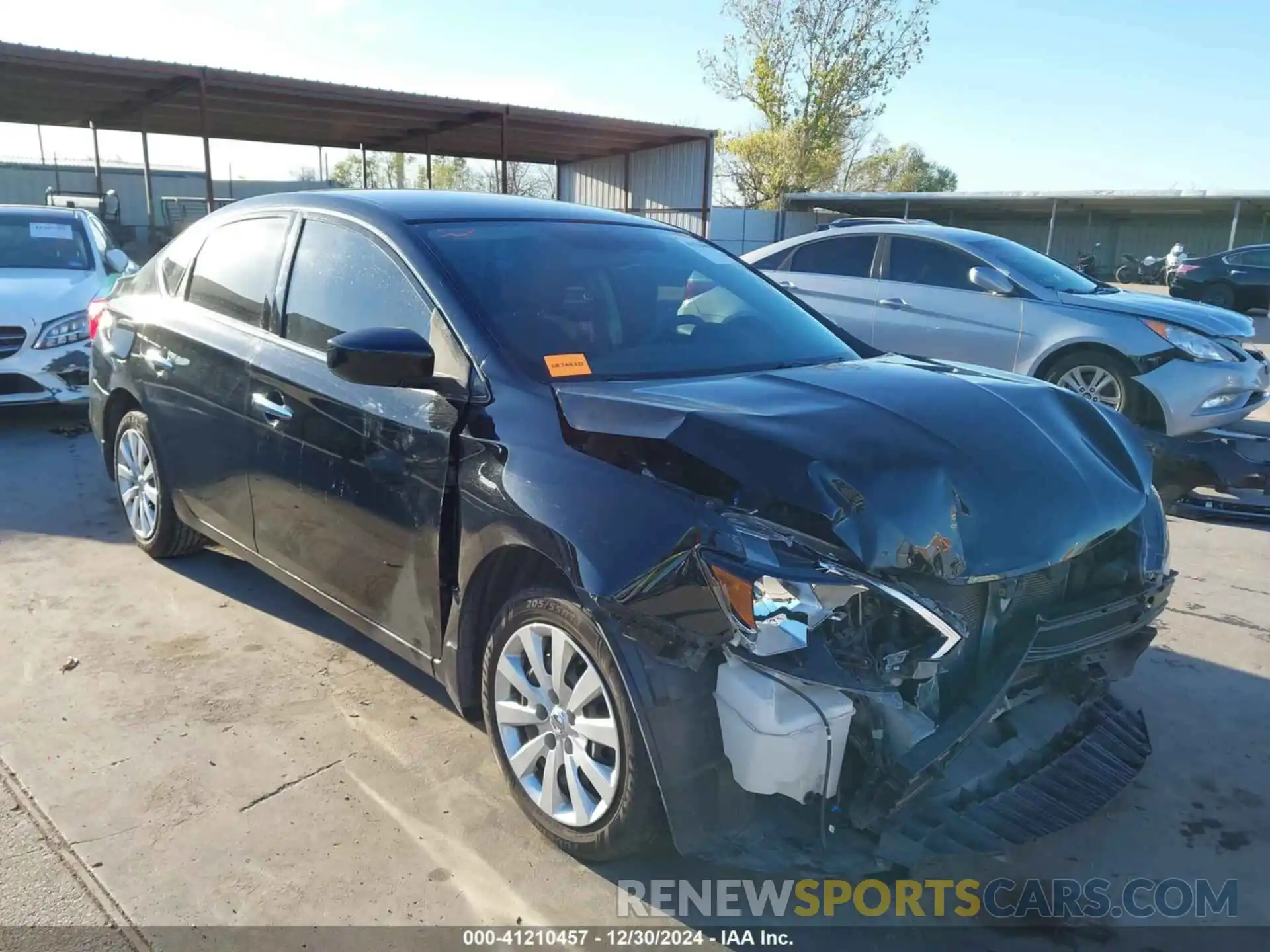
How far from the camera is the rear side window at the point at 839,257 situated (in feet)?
26.9

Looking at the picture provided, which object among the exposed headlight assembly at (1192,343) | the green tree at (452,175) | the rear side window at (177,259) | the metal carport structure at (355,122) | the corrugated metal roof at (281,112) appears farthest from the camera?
the green tree at (452,175)

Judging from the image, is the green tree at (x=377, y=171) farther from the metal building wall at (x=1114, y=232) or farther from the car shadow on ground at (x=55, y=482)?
the car shadow on ground at (x=55, y=482)

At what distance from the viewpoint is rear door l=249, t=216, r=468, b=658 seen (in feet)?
9.33

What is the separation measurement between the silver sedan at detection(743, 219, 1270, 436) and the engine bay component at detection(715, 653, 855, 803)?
482 cm

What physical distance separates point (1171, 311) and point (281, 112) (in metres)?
16.6

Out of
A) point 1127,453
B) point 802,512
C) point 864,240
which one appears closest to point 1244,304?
point 864,240

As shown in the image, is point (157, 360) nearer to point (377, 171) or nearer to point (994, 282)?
point (994, 282)

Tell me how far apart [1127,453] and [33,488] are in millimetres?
6101

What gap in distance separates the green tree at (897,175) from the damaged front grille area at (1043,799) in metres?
44.8

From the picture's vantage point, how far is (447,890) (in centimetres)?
244

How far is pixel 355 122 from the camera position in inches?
763

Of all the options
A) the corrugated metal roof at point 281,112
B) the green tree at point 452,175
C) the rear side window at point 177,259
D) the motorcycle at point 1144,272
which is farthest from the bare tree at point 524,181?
the rear side window at point 177,259

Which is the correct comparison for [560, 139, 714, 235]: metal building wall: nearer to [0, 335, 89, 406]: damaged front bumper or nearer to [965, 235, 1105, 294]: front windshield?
[965, 235, 1105, 294]: front windshield

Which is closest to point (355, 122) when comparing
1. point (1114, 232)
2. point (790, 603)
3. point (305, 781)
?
point (305, 781)
